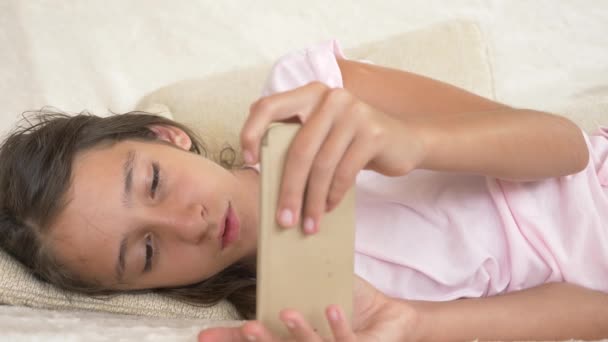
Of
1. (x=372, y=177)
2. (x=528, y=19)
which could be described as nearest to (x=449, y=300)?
(x=372, y=177)

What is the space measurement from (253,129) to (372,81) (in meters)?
0.45

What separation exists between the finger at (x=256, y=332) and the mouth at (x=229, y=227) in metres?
0.32

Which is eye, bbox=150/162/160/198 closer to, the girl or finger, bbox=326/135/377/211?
the girl

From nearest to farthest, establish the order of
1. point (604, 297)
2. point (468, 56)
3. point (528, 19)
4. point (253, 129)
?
point (253, 129)
point (604, 297)
point (468, 56)
point (528, 19)

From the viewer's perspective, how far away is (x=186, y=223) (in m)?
0.80

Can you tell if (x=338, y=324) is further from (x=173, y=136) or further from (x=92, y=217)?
(x=173, y=136)

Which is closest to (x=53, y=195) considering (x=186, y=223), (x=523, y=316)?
(x=186, y=223)

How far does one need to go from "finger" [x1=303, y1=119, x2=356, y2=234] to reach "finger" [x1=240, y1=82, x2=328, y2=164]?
0.11 feet

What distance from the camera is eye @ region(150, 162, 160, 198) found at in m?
0.82

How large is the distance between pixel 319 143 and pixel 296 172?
32 mm

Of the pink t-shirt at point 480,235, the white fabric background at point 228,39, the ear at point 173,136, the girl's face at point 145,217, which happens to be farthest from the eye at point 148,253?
the white fabric background at point 228,39

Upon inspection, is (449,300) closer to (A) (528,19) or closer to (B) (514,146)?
(B) (514,146)

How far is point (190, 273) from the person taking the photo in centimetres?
86

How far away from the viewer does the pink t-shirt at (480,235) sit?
86 centimetres
